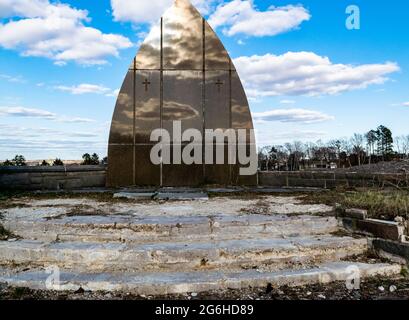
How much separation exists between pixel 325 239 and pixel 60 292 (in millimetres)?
3113

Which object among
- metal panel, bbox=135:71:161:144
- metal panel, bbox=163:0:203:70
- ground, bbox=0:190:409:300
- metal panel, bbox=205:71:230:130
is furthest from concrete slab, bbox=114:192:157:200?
metal panel, bbox=163:0:203:70

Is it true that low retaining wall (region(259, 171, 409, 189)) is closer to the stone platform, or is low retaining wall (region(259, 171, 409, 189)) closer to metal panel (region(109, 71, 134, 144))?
metal panel (region(109, 71, 134, 144))

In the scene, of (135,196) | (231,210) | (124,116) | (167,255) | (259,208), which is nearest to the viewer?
(167,255)

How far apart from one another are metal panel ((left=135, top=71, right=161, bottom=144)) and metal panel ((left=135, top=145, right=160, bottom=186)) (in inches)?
9.6

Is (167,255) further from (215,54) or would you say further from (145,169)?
(215,54)

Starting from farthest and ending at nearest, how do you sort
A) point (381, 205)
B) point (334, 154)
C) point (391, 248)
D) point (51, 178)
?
Result: point (334, 154)
point (51, 178)
point (381, 205)
point (391, 248)

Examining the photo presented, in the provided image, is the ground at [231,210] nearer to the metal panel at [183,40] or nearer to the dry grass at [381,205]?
the dry grass at [381,205]

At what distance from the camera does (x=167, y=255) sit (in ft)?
13.8

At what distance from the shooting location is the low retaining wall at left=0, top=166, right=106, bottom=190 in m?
9.55

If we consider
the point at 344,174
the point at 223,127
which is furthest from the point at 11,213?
the point at 344,174

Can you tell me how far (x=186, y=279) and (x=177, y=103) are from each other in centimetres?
701

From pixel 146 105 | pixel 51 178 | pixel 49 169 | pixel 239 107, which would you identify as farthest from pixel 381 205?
pixel 49 169

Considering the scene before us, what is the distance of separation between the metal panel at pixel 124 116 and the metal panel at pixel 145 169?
0.42 metres
